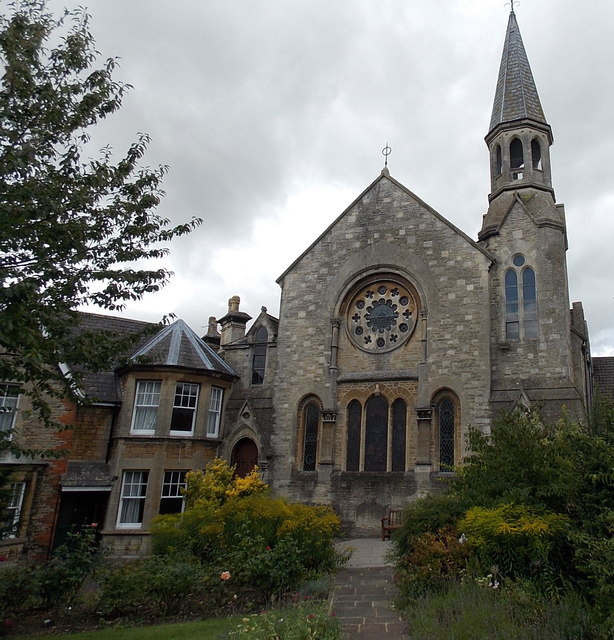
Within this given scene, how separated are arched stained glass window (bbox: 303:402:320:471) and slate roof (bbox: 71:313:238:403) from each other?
11.2 ft

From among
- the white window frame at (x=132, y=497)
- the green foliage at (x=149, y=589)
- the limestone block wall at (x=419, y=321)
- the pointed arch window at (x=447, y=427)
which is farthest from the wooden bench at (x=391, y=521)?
the green foliage at (x=149, y=589)

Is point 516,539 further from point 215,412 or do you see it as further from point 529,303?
point 215,412

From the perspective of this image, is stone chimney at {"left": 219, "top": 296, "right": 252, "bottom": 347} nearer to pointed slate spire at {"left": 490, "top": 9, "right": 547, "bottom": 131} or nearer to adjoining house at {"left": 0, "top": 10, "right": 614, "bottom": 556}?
adjoining house at {"left": 0, "top": 10, "right": 614, "bottom": 556}

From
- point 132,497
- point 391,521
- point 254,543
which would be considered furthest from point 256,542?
point 132,497

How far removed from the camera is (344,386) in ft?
67.0

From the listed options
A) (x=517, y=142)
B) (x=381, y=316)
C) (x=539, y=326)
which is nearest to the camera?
(x=539, y=326)

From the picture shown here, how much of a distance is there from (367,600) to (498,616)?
11.0ft

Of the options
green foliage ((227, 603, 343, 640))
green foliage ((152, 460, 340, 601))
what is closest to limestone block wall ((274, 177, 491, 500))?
green foliage ((152, 460, 340, 601))

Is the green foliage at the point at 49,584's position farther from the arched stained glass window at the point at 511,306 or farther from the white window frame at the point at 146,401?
the arched stained glass window at the point at 511,306

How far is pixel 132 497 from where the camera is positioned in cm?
1814

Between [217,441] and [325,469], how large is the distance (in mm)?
4385

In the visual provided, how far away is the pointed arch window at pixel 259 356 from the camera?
2238 cm

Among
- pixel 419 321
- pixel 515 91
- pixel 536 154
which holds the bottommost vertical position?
pixel 419 321

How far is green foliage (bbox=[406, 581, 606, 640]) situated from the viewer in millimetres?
6754
